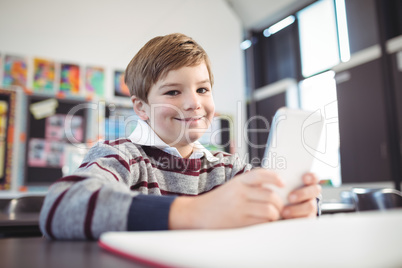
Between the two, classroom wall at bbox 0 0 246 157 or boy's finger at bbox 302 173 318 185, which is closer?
boy's finger at bbox 302 173 318 185

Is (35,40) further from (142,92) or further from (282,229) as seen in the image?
(282,229)

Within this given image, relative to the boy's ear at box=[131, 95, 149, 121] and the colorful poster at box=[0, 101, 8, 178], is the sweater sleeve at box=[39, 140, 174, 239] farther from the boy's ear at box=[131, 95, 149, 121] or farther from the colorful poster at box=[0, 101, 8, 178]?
the colorful poster at box=[0, 101, 8, 178]

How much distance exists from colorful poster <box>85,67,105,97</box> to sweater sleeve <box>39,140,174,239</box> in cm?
340

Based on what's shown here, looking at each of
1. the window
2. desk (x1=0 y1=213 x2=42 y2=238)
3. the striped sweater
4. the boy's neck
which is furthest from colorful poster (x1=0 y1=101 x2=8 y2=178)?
the window

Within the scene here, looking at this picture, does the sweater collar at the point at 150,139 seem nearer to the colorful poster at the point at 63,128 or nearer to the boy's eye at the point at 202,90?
the boy's eye at the point at 202,90

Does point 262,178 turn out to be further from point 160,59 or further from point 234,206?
point 160,59

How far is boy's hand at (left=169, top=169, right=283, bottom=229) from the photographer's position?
41 cm

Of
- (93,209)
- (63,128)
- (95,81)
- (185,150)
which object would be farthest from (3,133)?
(93,209)

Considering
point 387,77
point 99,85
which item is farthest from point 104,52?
point 387,77

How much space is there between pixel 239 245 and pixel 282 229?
58 millimetres

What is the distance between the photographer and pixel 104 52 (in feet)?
12.2

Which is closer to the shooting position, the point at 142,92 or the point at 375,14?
the point at 142,92

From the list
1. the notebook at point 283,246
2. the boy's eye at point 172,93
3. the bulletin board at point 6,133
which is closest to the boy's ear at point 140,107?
the boy's eye at point 172,93

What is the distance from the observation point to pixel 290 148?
465 mm
